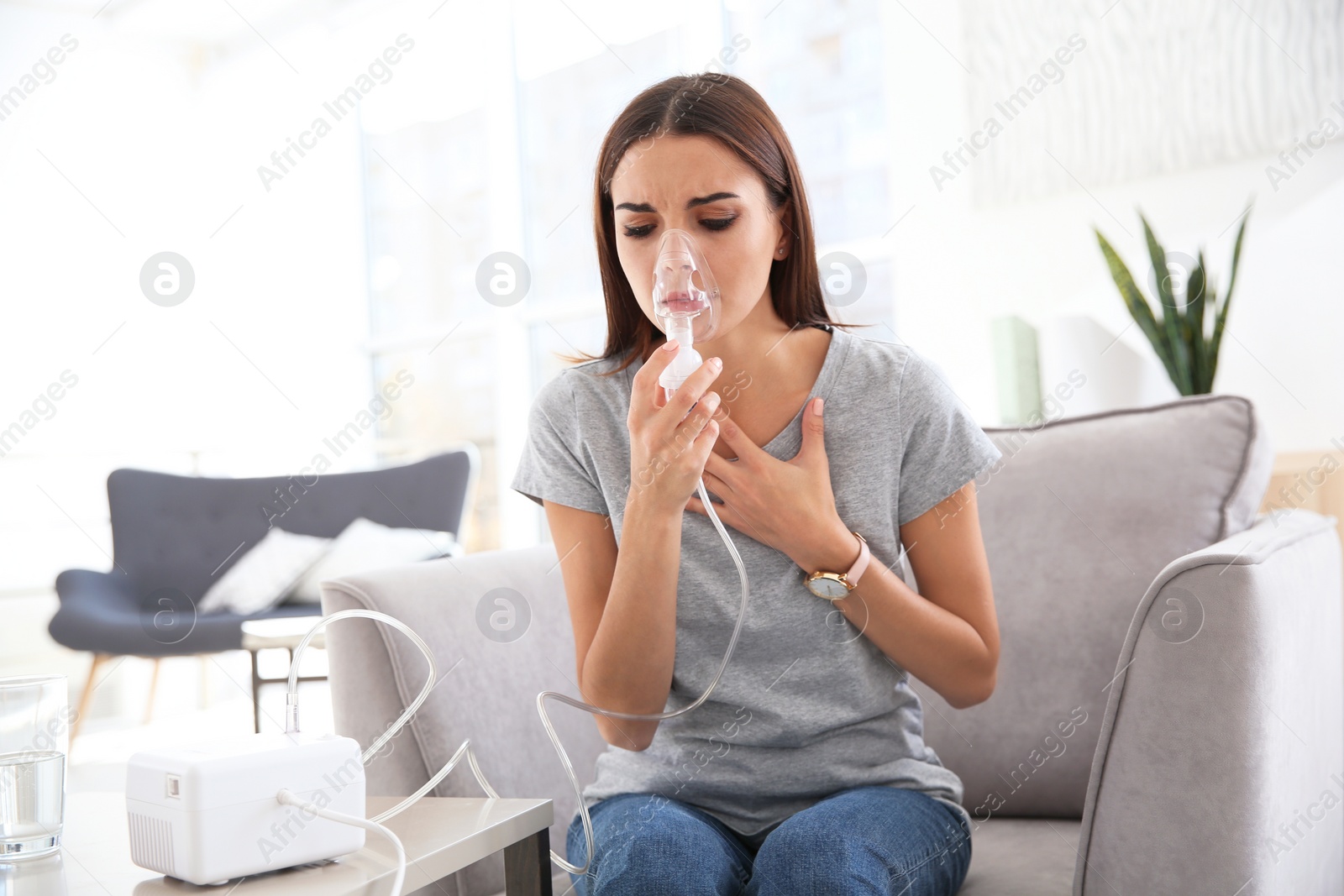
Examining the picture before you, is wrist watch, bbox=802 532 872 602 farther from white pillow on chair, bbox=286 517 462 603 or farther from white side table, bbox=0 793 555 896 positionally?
white pillow on chair, bbox=286 517 462 603

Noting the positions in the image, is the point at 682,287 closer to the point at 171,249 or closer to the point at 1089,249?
the point at 1089,249

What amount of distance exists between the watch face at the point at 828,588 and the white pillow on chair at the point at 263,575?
307 cm

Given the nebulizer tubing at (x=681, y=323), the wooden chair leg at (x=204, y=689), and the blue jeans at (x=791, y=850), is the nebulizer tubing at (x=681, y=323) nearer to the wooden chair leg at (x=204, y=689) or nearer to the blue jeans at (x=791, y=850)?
the blue jeans at (x=791, y=850)

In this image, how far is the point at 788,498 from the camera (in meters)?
1.11

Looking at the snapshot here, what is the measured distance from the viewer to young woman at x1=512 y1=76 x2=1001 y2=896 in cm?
109

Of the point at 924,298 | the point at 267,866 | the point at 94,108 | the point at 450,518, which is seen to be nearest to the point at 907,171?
the point at 924,298

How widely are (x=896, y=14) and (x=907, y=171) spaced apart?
559 millimetres

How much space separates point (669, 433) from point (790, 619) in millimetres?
255

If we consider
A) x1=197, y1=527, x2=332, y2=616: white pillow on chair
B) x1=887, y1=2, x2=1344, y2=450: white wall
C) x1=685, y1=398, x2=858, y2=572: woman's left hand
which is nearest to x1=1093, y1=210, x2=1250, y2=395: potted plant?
x1=887, y1=2, x2=1344, y2=450: white wall

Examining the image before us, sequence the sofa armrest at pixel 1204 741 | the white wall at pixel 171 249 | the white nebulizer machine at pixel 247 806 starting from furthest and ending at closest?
the white wall at pixel 171 249
the sofa armrest at pixel 1204 741
the white nebulizer machine at pixel 247 806

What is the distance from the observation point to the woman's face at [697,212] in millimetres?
1117

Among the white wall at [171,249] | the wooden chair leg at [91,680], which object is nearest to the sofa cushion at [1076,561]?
the wooden chair leg at [91,680]

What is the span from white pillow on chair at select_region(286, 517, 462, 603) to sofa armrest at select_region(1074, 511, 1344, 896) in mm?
3038

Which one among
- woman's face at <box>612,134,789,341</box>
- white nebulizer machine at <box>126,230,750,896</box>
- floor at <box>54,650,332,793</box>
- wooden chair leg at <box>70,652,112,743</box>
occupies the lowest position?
floor at <box>54,650,332,793</box>
